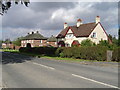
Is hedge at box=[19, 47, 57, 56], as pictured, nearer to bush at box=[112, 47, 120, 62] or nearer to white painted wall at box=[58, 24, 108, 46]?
white painted wall at box=[58, 24, 108, 46]

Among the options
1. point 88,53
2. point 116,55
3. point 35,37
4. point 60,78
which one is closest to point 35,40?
point 35,37

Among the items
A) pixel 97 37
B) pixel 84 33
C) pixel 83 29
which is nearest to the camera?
pixel 84 33

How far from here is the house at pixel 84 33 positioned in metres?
48.4

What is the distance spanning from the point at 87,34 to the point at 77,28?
711 cm

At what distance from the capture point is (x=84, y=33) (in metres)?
48.6

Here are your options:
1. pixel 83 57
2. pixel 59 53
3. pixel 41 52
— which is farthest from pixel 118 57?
pixel 41 52

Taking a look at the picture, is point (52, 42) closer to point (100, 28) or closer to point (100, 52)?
point (100, 28)

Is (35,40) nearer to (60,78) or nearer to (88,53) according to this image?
(88,53)

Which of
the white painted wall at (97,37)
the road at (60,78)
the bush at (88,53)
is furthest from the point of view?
the white painted wall at (97,37)

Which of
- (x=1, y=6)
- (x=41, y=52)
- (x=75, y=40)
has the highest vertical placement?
(x=1, y=6)

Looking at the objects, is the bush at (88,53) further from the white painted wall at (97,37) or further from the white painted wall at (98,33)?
the white painted wall at (98,33)

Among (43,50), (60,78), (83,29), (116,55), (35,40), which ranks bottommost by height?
(60,78)

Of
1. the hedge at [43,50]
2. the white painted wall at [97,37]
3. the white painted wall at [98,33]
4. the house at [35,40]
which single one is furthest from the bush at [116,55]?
the house at [35,40]

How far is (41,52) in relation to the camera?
42031 millimetres
